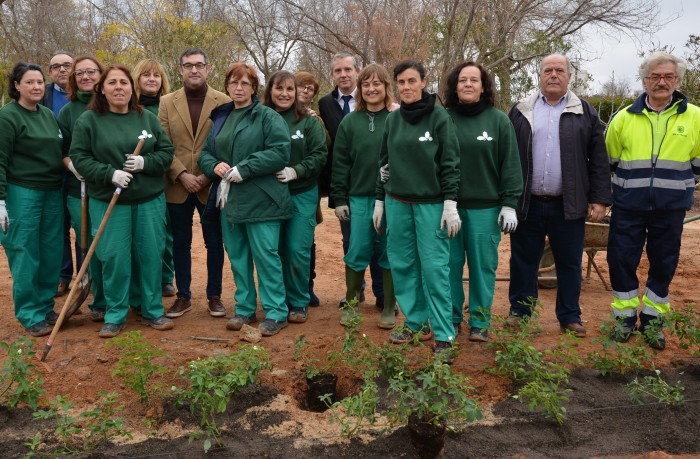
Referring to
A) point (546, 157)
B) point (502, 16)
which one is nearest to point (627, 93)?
point (502, 16)

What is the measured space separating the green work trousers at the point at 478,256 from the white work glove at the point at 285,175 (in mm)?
1260

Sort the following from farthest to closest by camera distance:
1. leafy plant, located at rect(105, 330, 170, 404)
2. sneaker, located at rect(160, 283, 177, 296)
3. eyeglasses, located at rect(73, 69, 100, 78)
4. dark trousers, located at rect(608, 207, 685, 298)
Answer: sneaker, located at rect(160, 283, 177, 296), eyeglasses, located at rect(73, 69, 100, 78), dark trousers, located at rect(608, 207, 685, 298), leafy plant, located at rect(105, 330, 170, 404)

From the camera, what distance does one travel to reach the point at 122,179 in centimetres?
454

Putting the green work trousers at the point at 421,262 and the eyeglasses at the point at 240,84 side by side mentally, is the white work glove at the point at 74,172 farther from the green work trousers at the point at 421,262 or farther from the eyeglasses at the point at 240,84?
the green work trousers at the point at 421,262

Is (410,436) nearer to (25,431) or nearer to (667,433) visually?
(667,433)

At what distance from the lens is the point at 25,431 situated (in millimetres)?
3584

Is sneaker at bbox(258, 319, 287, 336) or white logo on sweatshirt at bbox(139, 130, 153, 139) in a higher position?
white logo on sweatshirt at bbox(139, 130, 153, 139)

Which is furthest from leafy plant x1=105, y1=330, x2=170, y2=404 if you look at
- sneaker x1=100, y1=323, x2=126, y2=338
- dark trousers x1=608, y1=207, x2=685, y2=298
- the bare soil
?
dark trousers x1=608, y1=207, x2=685, y2=298

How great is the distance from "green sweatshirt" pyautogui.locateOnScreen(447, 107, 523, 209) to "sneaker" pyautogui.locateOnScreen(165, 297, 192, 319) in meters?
2.50

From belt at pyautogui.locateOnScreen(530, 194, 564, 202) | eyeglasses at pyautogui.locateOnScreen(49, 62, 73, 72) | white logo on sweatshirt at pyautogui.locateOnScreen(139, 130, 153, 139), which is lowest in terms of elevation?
belt at pyautogui.locateOnScreen(530, 194, 564, 202)

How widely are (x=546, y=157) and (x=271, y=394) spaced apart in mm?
2467

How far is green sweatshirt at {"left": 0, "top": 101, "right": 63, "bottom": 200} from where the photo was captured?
467 cm

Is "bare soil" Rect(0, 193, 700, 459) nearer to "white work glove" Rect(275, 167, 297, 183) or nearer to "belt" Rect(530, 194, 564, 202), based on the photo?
"belt" Rect(530, 194, 564, 202)

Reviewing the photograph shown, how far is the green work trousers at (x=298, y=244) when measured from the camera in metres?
5.11
